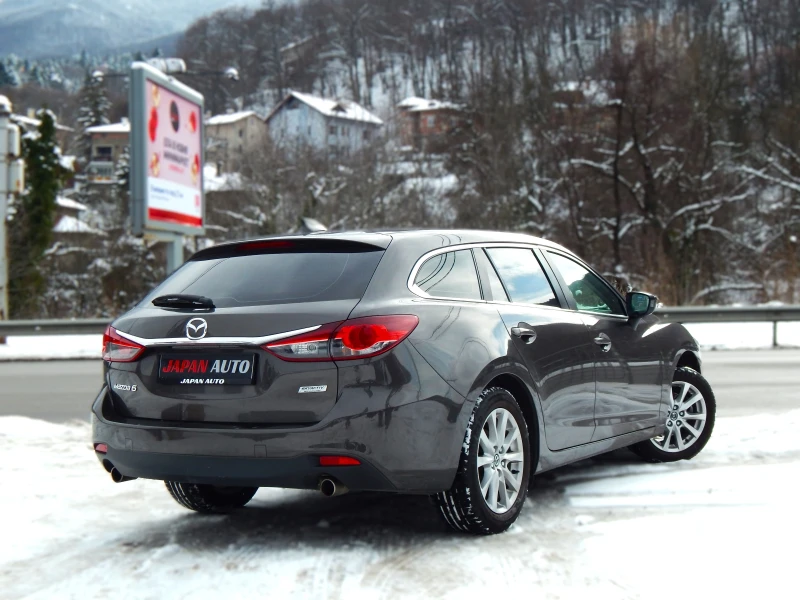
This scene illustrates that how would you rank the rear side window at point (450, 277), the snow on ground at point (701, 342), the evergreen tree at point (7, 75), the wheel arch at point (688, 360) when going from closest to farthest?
the rear side window at point (450, 277)
the wheel arch at point (688, 360)
the snow on ground at point (701, 342)
the evergreen tree at point (7, 75)

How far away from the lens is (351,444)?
4344 mm

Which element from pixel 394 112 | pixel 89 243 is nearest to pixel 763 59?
pixel 394 112

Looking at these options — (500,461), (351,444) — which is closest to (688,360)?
(500,461)

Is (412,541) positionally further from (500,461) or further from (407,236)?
(407,236)

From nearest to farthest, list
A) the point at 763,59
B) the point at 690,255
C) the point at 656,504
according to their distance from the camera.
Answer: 1. the point at 656,504
2. the point at 690,255
3. the point at 763,59

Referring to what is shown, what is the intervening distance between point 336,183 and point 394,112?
8.28 metres

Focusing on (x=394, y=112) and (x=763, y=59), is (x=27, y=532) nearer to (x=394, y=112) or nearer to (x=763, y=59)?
(x=394, y=112)

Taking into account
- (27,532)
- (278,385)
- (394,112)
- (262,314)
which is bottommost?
(27,532)

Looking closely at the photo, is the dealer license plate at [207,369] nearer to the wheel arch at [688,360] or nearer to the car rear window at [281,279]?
the car rear window at [281,279]

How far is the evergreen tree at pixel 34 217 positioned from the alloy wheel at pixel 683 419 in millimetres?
31042

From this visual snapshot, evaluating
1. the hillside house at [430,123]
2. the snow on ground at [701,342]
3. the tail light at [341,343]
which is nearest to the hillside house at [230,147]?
the hillside house at [430,123]

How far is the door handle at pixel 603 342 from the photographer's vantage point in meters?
5.93

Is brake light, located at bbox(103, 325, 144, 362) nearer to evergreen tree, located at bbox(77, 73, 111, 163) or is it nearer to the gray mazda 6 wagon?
the gray mazda 6 wagon

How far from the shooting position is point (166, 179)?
22.0 meters
